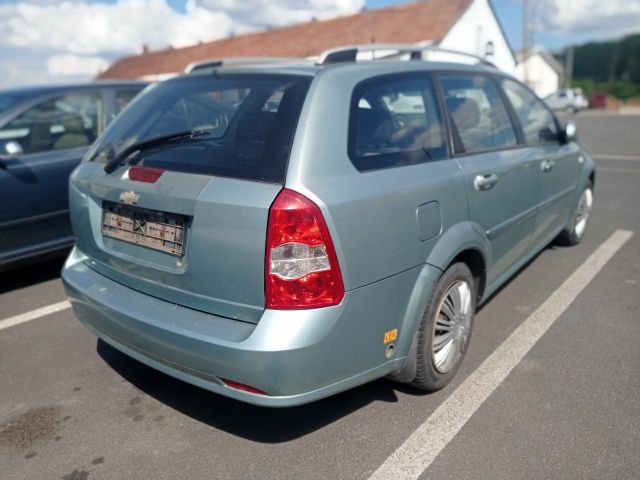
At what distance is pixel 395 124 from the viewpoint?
2758 millimetres

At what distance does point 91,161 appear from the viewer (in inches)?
122

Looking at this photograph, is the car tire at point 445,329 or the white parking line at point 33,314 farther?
the white parking line at point 33,314

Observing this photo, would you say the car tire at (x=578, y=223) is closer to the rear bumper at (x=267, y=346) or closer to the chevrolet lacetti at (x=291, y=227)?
the chevrolet lacetti at (x=291, y=227)

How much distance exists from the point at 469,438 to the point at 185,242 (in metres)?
1.54

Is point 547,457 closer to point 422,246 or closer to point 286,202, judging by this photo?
point 422,246

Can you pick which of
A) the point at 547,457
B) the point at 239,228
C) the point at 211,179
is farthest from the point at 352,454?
the point at 211,179

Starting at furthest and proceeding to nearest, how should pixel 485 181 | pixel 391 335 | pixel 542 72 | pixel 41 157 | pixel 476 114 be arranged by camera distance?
1. pixel 542 72
2. pixel 41 157
3. pixel 476 114
4. pixel 485 181
5. pixel 391 335

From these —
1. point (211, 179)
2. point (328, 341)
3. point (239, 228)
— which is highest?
point (211, 179)

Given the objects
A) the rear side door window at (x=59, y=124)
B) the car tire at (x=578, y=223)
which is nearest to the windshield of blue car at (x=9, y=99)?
the rear side door window at (x=59, y=124)

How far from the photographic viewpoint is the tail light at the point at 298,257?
7.07 feet

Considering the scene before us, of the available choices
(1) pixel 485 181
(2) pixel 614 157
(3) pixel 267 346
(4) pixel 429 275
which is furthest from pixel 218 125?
(2) pixel 614 157

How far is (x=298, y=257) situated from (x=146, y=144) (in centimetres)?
107

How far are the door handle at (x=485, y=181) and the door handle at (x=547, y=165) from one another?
964 millimetres

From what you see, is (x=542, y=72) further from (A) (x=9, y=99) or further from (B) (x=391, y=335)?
(B) (x=391, y=335)
